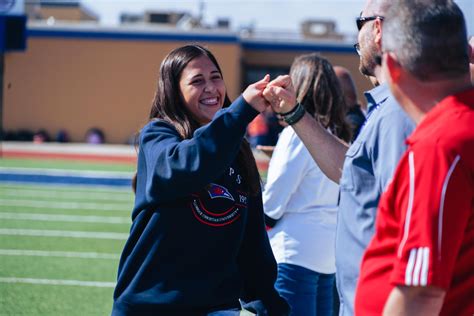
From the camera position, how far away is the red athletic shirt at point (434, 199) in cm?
192

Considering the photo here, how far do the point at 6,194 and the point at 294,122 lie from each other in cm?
1375

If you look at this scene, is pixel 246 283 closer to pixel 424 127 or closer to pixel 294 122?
pixel 294 122

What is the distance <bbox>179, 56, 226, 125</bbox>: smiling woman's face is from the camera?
326 centimetres

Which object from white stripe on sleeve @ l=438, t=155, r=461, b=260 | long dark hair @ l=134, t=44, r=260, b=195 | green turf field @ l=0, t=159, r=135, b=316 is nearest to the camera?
white stripe on sleeve @ l=438, t=155, r=461, b=260

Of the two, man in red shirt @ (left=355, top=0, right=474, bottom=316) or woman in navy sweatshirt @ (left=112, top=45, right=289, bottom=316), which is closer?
man in red shirt @ (left=355, top=0, right=474, bottom=316)

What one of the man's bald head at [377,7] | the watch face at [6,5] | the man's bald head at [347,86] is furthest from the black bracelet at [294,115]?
the watch face at [6,5]

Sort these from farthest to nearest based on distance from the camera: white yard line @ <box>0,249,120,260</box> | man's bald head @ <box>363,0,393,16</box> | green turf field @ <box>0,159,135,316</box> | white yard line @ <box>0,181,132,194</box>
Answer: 1. white yard line @ <box>0,181,132,194</box>
2. white yard line @ <box>0,249,120,260</box>
3. green turf field @ <box>0,159,135,316</box>
4. man's bald head @ <box>363,0,393,16</box>

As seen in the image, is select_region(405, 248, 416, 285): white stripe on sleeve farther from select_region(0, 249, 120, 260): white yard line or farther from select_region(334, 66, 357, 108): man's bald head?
select_region(0, 249, 120, 260): white yard line

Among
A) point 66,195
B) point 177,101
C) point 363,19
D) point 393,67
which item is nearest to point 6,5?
point 177,101

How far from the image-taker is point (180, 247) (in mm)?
3010

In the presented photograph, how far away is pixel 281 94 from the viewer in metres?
3.08

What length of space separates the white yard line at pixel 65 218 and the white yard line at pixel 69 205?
1192 millimetres

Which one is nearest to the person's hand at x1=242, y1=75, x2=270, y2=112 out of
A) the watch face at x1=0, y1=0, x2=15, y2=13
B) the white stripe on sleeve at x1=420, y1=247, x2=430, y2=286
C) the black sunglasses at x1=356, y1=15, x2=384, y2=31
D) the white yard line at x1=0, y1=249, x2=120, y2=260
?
the black sunglasses at x1=356, y1=15, x2=384, y2=31

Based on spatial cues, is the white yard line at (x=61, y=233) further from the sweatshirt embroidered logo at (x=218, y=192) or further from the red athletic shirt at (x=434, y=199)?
the red athletic shirt at (x=434, y=199)
